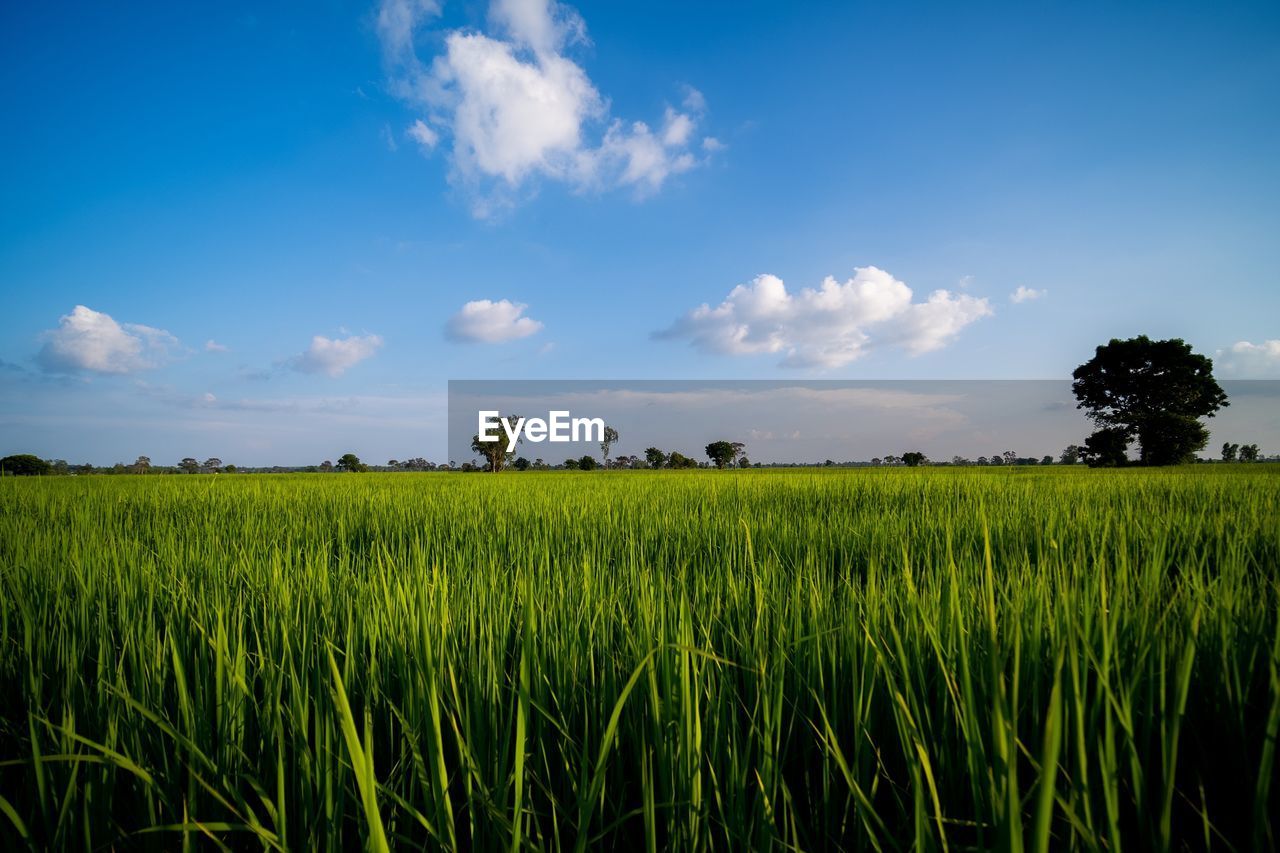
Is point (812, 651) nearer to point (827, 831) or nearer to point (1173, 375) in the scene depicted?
point (827, 831)

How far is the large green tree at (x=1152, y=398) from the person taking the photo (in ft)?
104

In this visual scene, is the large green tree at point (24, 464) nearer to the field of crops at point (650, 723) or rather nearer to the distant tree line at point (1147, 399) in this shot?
the distant tree line at point (1147, 399)

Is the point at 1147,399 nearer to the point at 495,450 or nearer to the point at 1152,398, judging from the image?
the point at 1152,398

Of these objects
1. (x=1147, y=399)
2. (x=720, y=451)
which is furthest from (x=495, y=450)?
(x=1147, y=399)

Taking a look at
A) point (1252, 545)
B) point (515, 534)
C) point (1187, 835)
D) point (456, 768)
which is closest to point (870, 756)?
point (1187, 835)

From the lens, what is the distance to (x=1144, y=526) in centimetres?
341

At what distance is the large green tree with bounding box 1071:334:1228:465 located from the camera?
31.8 metres

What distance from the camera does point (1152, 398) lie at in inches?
1352

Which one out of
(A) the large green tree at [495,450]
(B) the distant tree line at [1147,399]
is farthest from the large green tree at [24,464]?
(A) the large green tree at [495,450]

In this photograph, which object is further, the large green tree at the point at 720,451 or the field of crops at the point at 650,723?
the large green tree at the point at 720,451

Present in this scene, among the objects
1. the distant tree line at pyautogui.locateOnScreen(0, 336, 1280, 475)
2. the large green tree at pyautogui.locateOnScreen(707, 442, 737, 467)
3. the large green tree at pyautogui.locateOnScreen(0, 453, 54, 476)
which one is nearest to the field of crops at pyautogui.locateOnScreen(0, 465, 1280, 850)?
the distant tree line at pyautogui.locateOnScreen(0, 336, 1280, 475)

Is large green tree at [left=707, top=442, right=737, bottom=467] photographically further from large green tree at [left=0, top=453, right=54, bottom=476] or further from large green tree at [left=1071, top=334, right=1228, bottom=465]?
large green tree at [left=0, top=453, right=54, bottom=476]

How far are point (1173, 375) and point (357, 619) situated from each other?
47272 mm

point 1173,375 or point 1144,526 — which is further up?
point 1173,375
